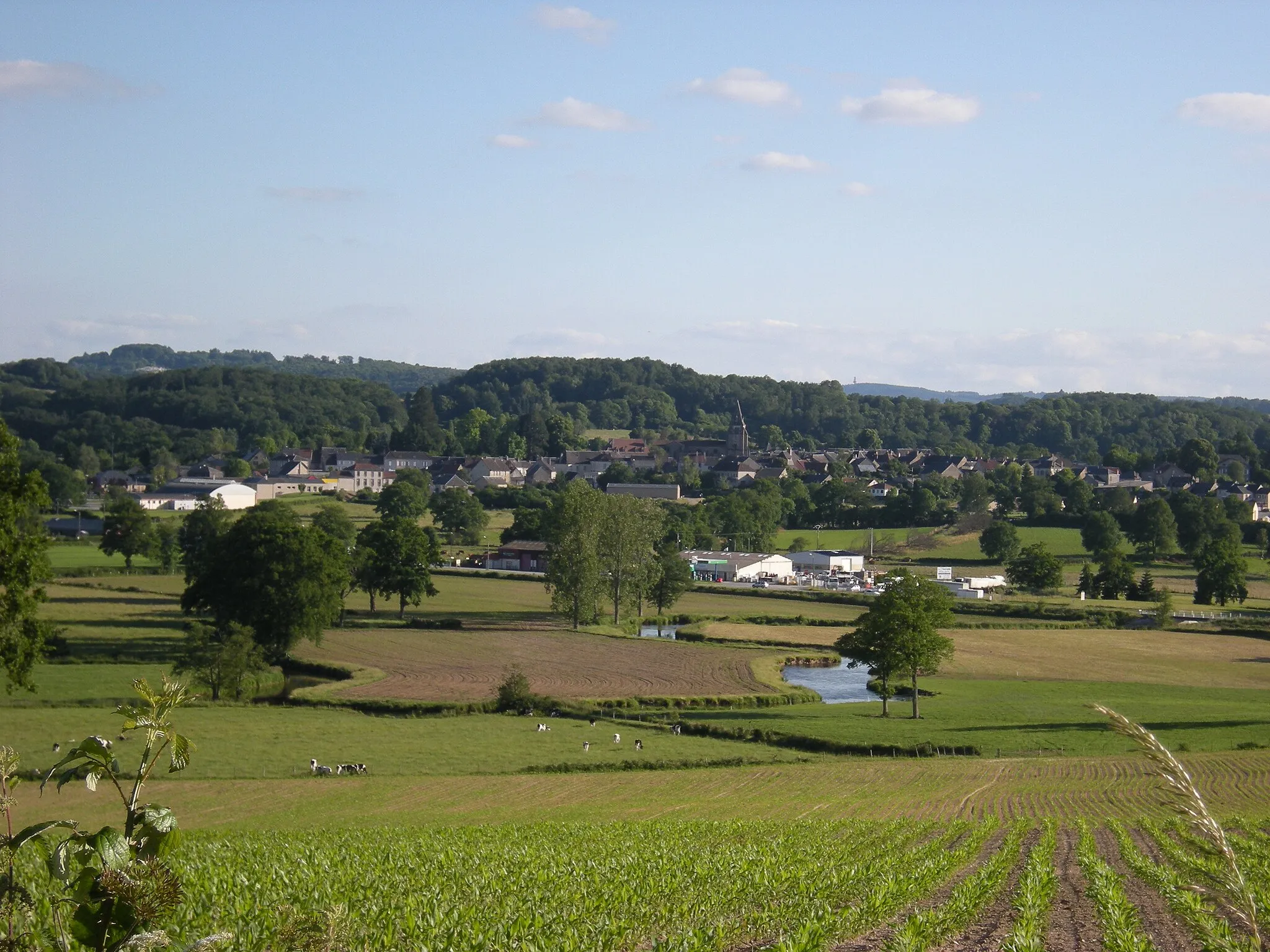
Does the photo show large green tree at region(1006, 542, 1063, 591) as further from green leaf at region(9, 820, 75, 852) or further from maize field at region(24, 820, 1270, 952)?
green leaf at region(9, 820, 75, 852)

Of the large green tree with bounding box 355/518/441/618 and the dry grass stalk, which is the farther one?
the large green tree with bounding box 355/518/441/618

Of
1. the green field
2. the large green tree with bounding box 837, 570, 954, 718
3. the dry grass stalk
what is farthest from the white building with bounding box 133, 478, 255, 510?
the dry grass stalk

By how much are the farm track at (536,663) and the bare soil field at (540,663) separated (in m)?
0.07

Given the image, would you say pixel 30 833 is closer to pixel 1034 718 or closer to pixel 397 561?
pixel 1034 718

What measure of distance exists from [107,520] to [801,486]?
96.3m

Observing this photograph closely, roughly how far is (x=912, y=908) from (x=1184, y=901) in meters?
3.55

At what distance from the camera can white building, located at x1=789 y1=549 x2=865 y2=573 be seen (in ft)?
394

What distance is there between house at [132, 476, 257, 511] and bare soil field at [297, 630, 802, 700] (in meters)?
86.3

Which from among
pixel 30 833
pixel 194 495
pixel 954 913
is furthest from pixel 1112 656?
pixel 194 495

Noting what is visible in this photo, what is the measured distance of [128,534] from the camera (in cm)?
10044

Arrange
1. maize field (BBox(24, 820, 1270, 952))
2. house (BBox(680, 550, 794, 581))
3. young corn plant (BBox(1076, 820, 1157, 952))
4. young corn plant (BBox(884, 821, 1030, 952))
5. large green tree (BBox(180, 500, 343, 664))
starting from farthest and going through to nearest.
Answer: house (BBox(680, 550, 794, 581)) < large green tree (BBox(180, 500, 343, 664)) < maize field (BBox(24, 820, 1270, 952)) < young corn plant (BBox(884, 821, 1030, 952)) < young corn plant (BBox(1076, 820, 1157, 952))

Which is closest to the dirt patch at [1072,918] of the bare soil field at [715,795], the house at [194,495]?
the bare soil field at [715,795]

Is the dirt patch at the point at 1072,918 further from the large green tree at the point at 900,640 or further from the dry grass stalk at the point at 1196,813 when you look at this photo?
the large green tree at the point at 900,640

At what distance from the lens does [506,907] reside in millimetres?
13672
